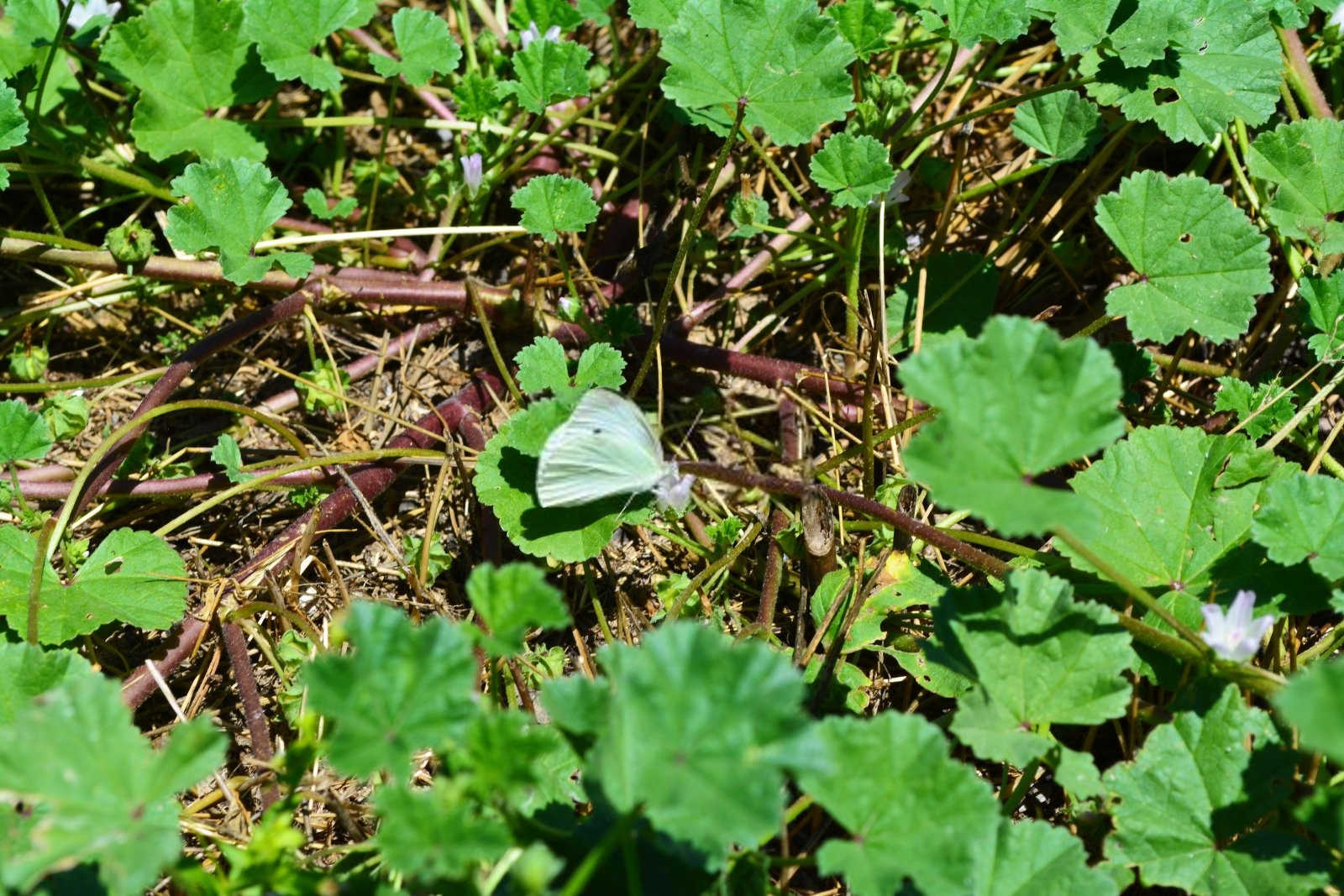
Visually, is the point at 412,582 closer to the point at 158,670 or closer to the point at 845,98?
the point at 158,670

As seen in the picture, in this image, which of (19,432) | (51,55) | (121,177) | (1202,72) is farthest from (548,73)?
(1202,72)

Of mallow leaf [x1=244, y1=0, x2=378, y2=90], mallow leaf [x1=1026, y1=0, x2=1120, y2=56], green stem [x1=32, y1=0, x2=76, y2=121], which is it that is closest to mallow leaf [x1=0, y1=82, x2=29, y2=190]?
green stem [x1=32, y1=0, x2=76, y2=121]

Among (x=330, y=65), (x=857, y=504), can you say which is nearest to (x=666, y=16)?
(x=330, y=65)

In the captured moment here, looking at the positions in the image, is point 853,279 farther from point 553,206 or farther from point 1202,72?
point 1202,72

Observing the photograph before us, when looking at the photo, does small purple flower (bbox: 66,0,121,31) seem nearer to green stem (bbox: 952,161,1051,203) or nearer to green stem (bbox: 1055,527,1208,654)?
green stem (bbox: 952,161,1051,203)

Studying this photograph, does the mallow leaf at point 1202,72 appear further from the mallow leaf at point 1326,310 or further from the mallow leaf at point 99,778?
the mallow leaf at point 99,778

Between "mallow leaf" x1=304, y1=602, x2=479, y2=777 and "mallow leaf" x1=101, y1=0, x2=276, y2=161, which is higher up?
"mallow leaf" x1=101, y1=0, x2=276, y2=161
